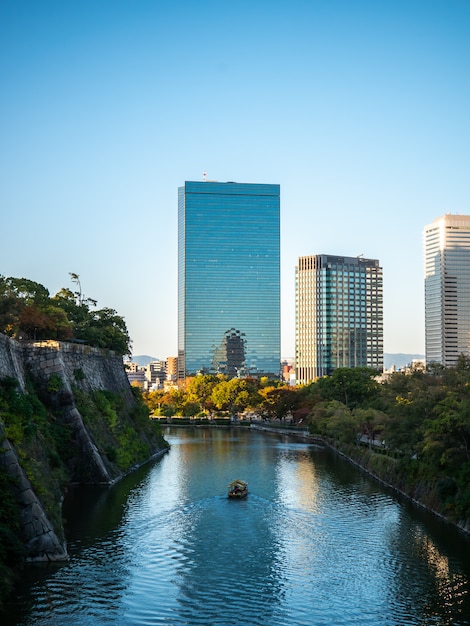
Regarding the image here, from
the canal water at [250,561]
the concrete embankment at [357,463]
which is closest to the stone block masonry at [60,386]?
the canal water at [250,561]

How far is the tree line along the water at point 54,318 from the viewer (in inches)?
3063

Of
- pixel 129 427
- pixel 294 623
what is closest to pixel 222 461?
pixel 129 427

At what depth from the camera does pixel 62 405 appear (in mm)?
66750

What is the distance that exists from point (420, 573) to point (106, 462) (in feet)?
124

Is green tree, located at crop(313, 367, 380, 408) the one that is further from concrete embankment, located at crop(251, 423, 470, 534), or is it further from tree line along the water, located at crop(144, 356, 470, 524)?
A: concrete embankment, located at crop(251, 423, 470, 534)

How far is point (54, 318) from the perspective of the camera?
83.9 meters

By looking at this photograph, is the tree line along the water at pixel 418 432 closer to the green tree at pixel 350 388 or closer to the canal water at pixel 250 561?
the green tree at pixel 350 388

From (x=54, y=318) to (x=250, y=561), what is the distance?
4919cm

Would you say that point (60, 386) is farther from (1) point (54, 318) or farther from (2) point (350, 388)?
(2) point (350, 388)

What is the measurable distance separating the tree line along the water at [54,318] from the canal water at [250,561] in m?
21.3

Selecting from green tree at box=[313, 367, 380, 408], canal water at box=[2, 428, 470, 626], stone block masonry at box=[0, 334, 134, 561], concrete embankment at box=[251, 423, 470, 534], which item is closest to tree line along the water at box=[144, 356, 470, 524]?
green tree at box=[313, 367, 380, 408]

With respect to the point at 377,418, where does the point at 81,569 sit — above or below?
below

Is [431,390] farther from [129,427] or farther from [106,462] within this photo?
[129,427]

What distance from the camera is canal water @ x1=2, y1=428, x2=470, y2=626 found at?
33.8 m
